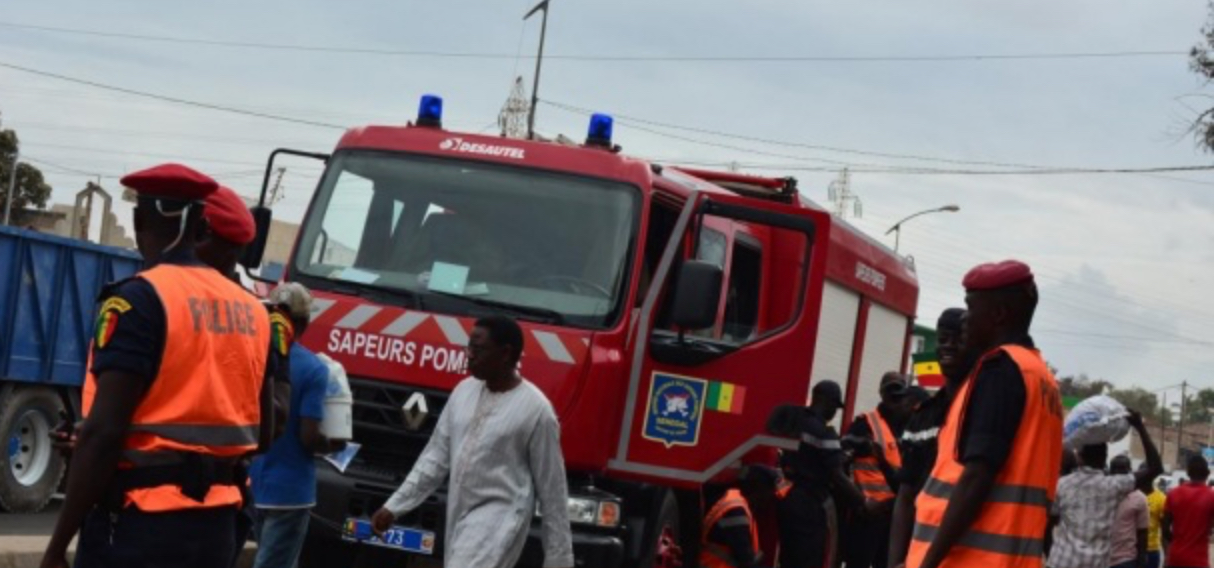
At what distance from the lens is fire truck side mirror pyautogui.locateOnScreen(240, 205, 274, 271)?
11523 mm

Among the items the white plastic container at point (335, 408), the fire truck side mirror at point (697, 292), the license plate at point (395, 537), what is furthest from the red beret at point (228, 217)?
the fire truck side mirror at point (697, 292)

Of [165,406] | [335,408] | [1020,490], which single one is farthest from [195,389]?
[335,408]

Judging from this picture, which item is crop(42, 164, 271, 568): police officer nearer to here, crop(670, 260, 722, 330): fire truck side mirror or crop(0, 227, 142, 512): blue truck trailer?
crop(670, 260, 722, 330): fire truck side mirror

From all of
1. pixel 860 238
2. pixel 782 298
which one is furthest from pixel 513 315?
pixel 860 238

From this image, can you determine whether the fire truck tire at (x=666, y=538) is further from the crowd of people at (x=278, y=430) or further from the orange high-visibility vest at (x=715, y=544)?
the crowd of people at (x=278, y=430)

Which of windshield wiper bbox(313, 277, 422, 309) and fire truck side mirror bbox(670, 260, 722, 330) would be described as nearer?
fire truck side mirror bbox(670, 260, 722, 330)

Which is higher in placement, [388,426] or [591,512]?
[388,426]

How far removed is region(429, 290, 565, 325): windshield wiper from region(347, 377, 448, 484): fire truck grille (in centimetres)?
53

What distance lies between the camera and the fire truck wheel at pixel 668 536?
11.6 metres

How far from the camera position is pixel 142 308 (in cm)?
521

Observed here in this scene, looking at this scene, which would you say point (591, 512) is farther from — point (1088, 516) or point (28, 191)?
point (28, 191)

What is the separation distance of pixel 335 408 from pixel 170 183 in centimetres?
368

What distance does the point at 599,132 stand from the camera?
39.5 ft

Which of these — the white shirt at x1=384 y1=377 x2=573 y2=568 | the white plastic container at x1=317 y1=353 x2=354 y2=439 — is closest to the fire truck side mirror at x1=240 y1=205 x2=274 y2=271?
the white plastic container at x1=317 y1=353 x2=354 y2=439
